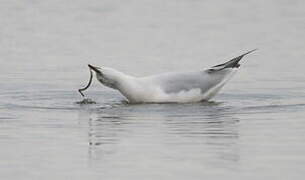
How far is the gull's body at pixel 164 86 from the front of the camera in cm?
1415

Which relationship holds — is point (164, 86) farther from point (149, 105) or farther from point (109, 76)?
point (109, 76)

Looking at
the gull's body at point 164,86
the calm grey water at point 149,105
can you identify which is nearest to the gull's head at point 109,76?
the gull's body at point 164,86

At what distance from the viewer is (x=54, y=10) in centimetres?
2319

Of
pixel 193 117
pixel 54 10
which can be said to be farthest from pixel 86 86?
pixel 54 10

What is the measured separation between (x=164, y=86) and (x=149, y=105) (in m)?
0.40

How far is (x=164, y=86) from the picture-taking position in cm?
1421

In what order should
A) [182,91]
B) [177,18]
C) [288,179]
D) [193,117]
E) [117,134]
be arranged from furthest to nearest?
[177,18], [182,91], [193,117], [117,134], [288,179]

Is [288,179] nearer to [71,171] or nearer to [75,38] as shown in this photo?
[71,171]

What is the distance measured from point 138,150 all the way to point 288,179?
177cm

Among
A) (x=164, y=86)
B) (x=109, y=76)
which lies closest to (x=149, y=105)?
(x=164, y=86)

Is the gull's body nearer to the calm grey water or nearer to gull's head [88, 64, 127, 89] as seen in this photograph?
gull's head [88, 64, 127, 89]

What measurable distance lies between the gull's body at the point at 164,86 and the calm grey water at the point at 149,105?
190 millimetres

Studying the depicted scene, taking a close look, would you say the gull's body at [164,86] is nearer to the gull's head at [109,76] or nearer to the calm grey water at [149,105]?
the gull's head at [109,76]

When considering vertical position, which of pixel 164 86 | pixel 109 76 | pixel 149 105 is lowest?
pixel 149 105
